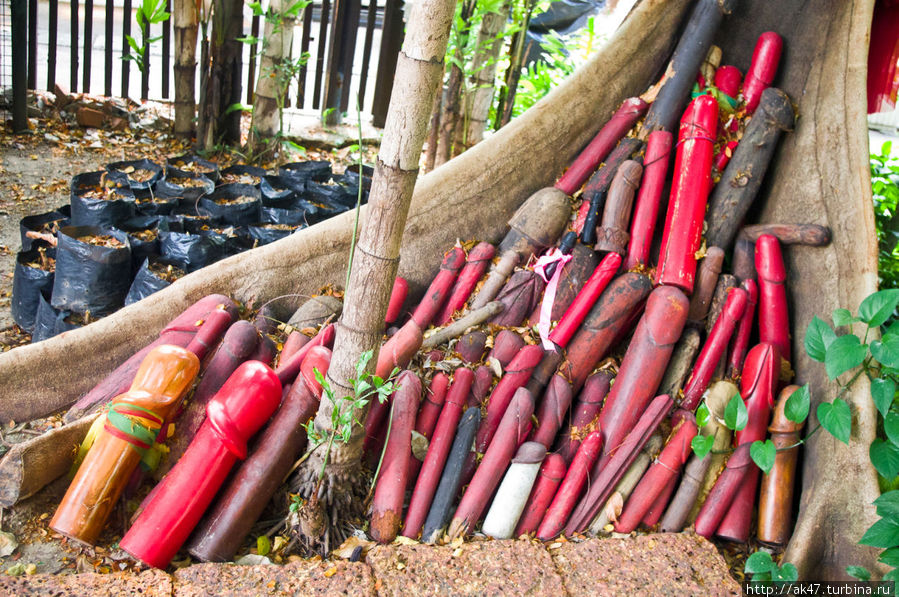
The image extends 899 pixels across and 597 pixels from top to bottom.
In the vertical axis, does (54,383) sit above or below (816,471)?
below

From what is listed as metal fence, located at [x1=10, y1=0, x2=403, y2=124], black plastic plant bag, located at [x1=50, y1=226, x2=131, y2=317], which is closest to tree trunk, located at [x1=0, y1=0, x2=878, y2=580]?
black plastic plant bag, located at [x1=50, y1=226, x2=131, y2=317]

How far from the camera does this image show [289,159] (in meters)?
5.59

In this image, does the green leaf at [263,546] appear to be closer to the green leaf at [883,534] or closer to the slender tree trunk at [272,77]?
the green leaf at [883,534]

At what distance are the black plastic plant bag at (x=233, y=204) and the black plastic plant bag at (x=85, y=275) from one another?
828mm

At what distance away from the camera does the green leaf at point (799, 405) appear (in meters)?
2.11

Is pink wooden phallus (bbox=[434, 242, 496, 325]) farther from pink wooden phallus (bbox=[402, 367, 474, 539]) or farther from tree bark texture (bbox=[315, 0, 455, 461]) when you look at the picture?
tree bark texture (bbox=[315, 0, 455, 461])

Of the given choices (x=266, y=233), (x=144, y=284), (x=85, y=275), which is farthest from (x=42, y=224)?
(x=266, y=233)

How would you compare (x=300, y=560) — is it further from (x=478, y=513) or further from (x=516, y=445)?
(x=516, y=445)

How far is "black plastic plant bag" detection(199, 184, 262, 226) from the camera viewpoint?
3844mm

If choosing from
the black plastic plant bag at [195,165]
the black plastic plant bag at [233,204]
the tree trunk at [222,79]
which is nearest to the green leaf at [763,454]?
the black plastic plant bag at [233,204]

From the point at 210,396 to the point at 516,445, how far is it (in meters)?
0.93

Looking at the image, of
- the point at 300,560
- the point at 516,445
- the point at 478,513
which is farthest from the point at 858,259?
the point at 300,560

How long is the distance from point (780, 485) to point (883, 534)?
36 centimetres

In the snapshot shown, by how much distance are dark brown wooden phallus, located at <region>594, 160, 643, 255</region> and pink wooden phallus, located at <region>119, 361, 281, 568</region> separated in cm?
127
